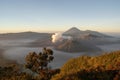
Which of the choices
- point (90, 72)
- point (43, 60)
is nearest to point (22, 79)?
point (90, 72)

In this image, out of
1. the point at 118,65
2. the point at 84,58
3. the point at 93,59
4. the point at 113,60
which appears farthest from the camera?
the point at 84,58

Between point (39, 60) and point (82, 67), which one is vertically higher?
point (82, 67)

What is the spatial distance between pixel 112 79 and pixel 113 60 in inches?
400

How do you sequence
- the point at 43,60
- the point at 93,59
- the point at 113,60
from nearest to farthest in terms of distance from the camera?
the point at 113,60 < the point at 93,59 < the point at 43,60

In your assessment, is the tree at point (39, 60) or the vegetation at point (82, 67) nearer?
the vegetation at point (82, 67)

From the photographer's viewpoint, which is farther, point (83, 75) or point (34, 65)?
point (34, 65)

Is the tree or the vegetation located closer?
the vegetation

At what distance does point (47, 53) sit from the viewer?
243 ft

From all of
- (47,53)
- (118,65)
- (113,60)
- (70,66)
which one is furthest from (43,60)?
(118,65)

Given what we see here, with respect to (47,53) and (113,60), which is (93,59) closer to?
(113,60)

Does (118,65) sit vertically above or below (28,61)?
above

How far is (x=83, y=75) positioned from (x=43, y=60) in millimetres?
44259

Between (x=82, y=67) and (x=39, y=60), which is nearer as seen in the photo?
(x=82, y=67)

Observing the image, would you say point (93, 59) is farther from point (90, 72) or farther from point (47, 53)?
point (47, 53)
